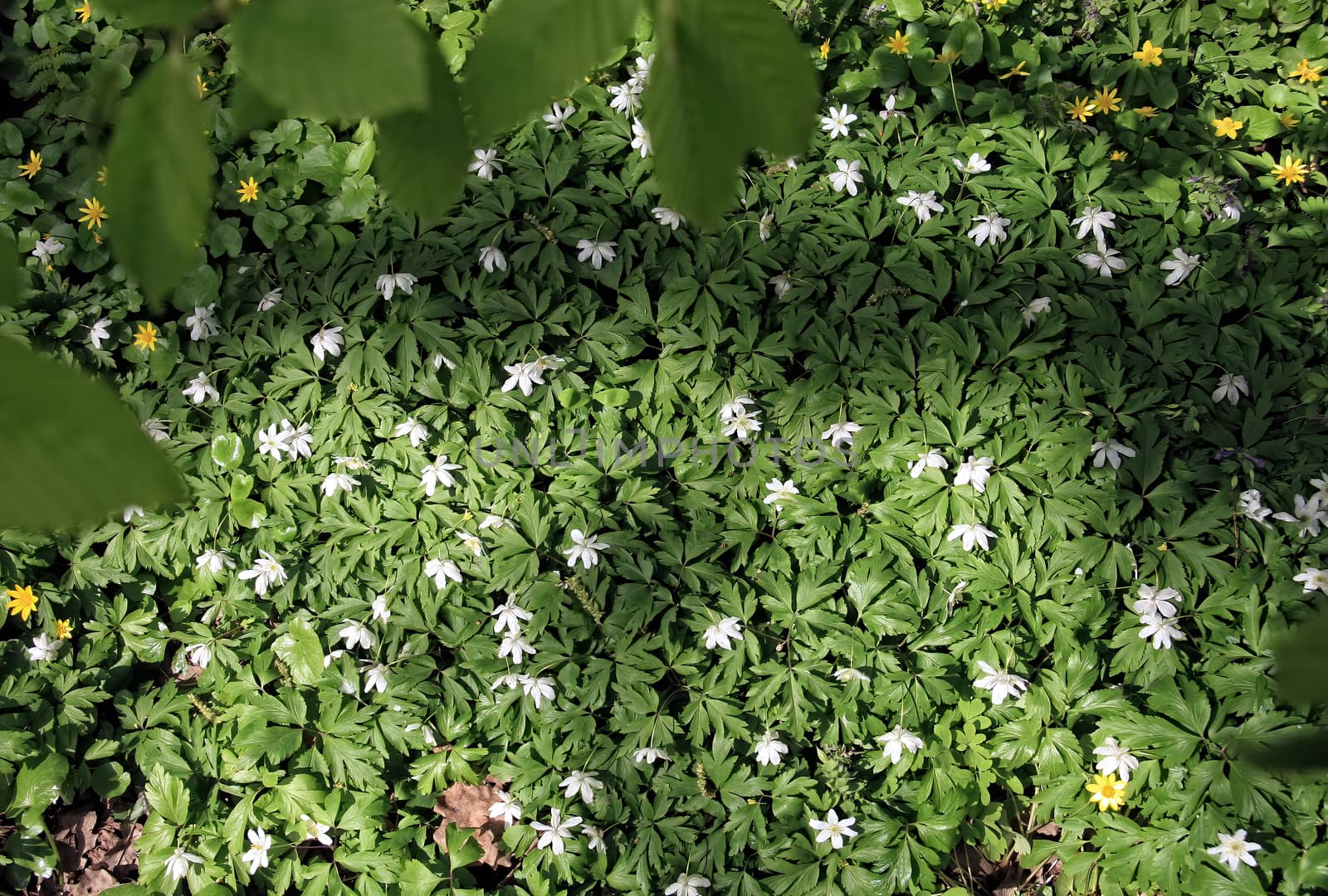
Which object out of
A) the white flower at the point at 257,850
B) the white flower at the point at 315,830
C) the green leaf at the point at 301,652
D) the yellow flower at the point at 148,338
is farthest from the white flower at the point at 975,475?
the yellow flower at the point at 148,338

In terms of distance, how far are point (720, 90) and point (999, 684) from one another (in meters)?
2.44

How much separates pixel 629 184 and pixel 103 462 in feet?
10.2

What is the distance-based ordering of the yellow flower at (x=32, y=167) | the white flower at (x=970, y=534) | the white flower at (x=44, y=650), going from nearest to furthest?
the white flower at (x=970, y=534) < the white flower at (x=44, y=650) < the yellow flower at (x=32, y=167)

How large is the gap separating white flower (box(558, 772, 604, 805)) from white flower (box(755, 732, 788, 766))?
45 cm

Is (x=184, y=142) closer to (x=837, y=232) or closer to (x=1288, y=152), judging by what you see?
(x=837, y=232)

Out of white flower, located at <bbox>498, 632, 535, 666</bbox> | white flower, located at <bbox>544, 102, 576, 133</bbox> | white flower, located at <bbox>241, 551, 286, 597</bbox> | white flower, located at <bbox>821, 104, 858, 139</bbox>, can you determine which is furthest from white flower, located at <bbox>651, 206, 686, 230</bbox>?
white flower, located at <bbox>241, 551, 286, 597</bbox>

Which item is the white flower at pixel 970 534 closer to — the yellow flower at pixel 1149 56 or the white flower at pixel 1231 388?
the white flower at pixel 1231 388

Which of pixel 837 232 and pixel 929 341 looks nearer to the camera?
pixel 929 341

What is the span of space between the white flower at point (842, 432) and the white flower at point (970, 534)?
1.33 feet

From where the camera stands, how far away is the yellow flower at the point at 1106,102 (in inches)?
135

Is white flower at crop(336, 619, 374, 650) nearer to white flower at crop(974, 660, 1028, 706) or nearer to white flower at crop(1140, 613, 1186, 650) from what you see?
white flower at crop(974, 660, 1028, 706)

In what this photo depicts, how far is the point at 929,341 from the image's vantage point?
293 centimetres

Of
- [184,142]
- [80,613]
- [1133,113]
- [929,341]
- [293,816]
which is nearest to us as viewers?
[184,142]

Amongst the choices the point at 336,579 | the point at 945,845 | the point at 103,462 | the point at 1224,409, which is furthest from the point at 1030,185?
the point at 103,462
